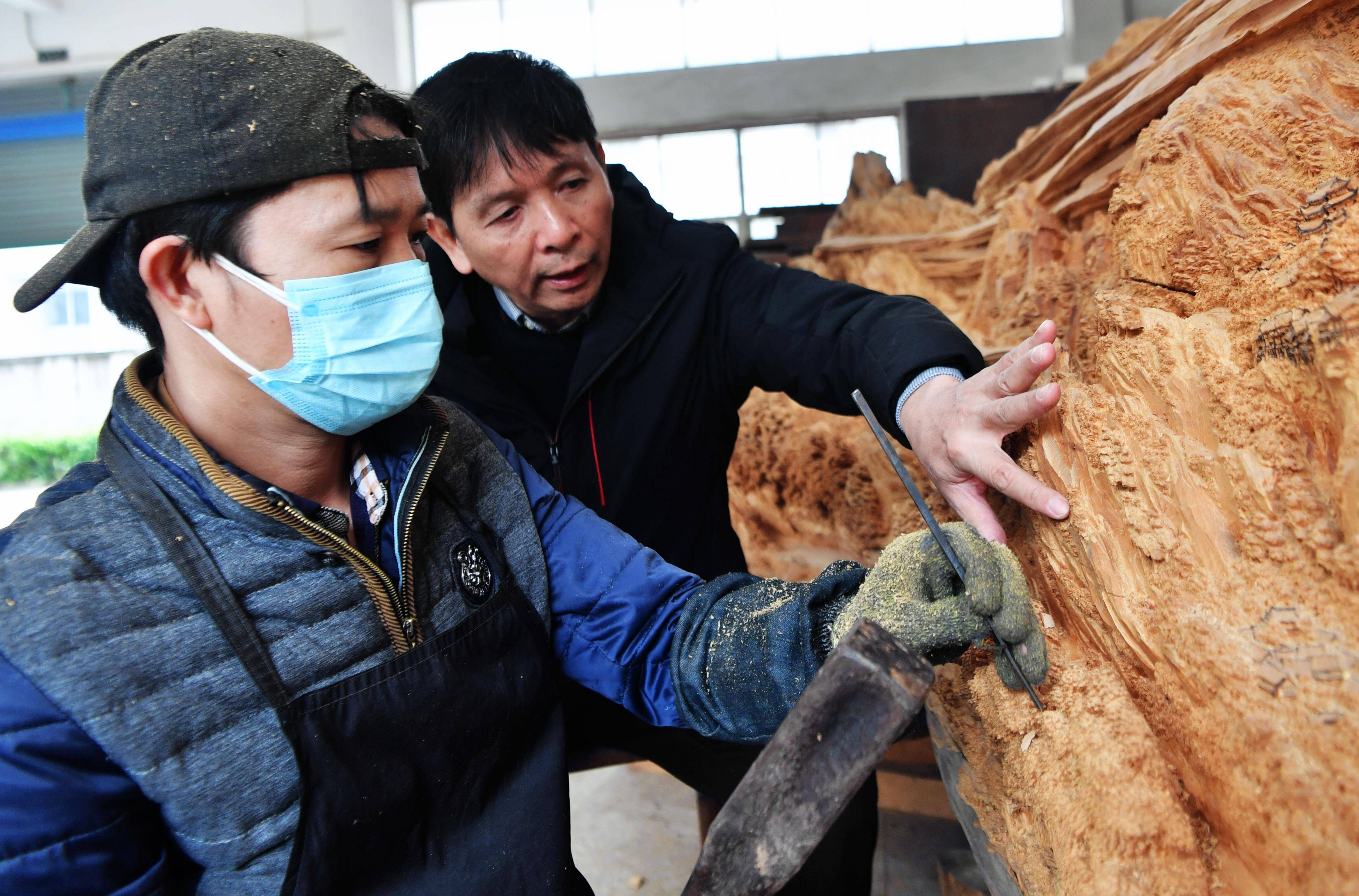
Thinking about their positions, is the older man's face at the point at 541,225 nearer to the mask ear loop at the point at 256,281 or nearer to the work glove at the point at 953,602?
the mask ear loop at the point at 256,281

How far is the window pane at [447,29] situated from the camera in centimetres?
843

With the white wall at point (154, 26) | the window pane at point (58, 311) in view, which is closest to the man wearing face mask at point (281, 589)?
the white wall at point (154, 26)

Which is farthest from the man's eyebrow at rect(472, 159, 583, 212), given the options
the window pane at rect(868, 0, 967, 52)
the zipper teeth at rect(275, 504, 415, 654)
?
the window pane at rect(868, 0, 967, 52)

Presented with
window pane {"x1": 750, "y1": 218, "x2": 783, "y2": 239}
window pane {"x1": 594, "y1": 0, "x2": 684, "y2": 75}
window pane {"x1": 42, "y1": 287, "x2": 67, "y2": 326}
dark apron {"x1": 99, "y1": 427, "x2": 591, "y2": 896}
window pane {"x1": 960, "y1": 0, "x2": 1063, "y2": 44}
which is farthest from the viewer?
window pane {"x1": 594, "y1": 0, "x2": 684, "y2": 75}

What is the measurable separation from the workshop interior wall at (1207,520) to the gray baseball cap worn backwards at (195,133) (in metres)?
1.05

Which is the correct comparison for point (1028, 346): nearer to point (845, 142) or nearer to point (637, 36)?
point (845, 142)

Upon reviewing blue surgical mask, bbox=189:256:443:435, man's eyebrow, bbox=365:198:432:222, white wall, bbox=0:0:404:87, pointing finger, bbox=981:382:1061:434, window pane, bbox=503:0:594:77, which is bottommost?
pointing finger, bbox=981:382:1061:434

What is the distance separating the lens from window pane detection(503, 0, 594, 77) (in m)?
8.52

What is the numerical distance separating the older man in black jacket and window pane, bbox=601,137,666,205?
22.9ft

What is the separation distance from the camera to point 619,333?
1.83m

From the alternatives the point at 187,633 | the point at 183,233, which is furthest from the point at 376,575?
the point at 183,233

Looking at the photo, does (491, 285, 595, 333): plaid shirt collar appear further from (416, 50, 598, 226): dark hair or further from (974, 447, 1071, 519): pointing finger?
(974, 447, 1071, 519): pointing finger

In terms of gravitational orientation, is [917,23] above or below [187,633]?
above

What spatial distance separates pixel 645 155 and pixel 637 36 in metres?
1.24
